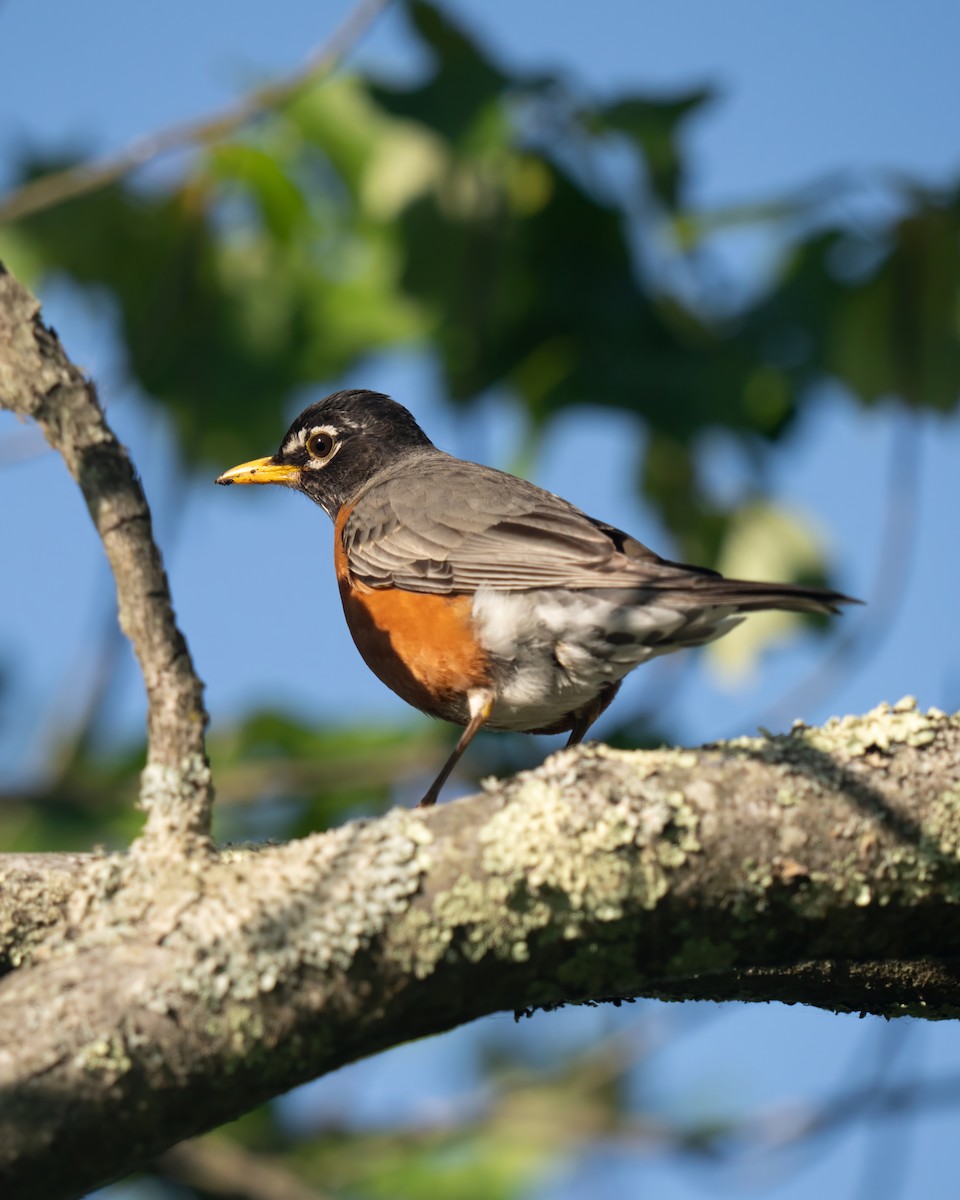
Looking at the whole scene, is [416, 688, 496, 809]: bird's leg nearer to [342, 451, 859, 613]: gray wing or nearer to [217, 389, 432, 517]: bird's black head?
[342, 451, 859, 613]: gray wing

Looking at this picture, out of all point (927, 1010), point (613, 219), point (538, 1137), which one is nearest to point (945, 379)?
point (613, 219)

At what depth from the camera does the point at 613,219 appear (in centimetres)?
431

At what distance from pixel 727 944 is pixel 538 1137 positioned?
4.45m

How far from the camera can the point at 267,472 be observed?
547cm

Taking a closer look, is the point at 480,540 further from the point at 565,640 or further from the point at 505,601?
the point at 565,640

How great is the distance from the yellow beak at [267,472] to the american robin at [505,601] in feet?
2.16

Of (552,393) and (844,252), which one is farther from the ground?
(844,252)

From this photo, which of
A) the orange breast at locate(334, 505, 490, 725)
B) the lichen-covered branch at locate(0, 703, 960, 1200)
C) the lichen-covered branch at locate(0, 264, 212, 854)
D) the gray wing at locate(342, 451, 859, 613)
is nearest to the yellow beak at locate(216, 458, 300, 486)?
the gray wing at locate(342, 451, 859, 613)

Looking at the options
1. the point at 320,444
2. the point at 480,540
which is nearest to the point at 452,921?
the point at 480,540

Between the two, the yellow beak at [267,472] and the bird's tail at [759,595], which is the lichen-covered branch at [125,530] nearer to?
the bird's tail at [759,595]

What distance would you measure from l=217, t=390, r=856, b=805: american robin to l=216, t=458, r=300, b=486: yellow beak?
2.16 ft

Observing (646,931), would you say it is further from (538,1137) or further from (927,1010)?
(538,1137)

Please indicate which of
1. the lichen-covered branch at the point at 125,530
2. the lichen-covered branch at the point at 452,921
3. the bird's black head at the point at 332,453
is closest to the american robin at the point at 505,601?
the bird's black head at the point at 332,453

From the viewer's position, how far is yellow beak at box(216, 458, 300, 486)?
5414 millimetres
